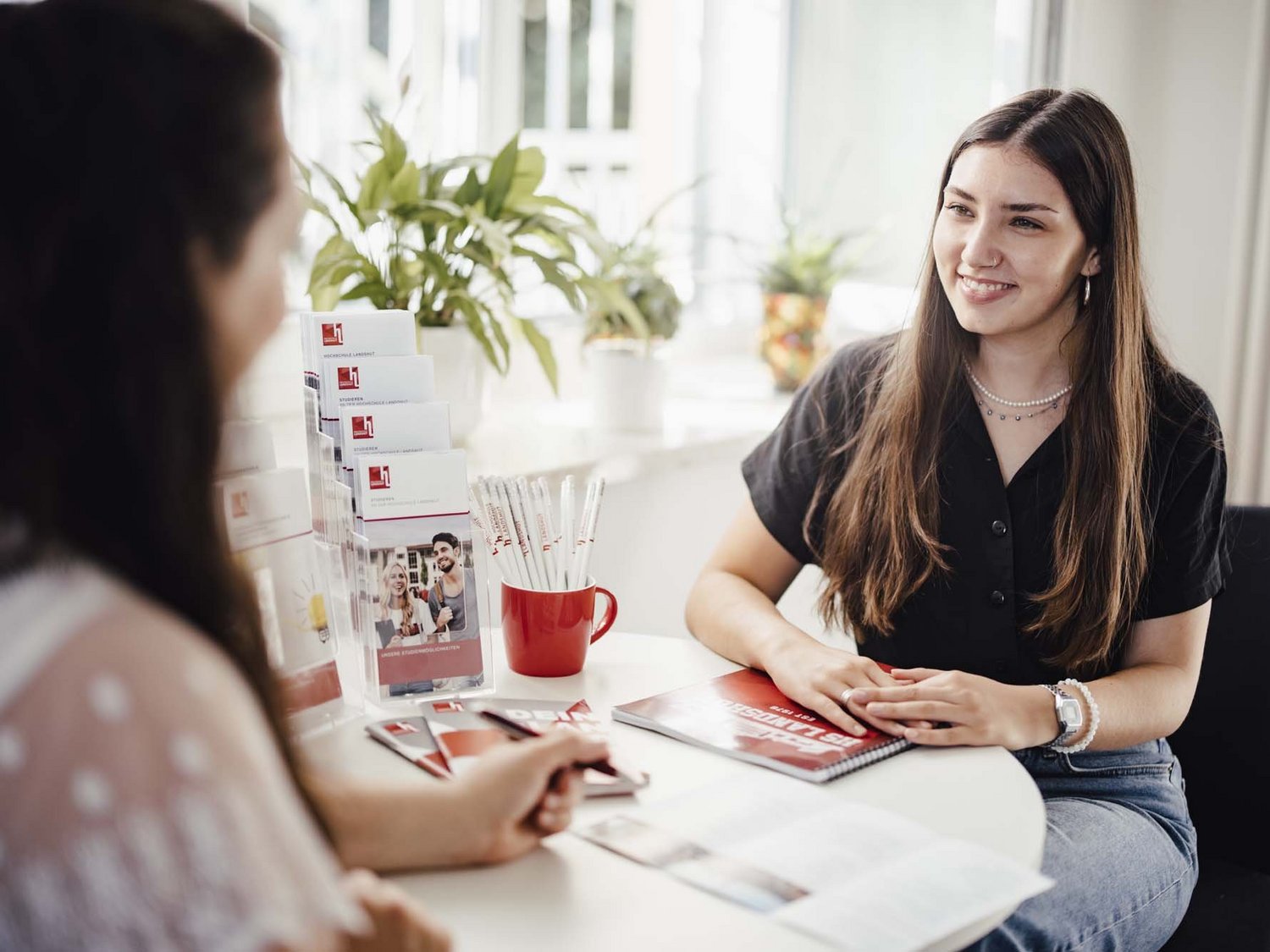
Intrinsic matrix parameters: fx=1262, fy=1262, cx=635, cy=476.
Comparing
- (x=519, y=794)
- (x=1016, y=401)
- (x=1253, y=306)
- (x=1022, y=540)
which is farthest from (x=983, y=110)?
(x=519, y=794)

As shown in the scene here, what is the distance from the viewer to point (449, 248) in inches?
69.0

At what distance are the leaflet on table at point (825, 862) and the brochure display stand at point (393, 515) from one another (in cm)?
29

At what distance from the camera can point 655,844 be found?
0.89 metres

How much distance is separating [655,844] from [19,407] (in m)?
0.54

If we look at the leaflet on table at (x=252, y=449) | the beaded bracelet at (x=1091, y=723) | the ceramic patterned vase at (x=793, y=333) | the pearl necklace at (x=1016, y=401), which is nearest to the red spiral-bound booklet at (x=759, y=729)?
the beaded bracelet at (x=1091, y=723)

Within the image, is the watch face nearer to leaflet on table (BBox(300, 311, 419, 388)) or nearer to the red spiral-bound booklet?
the red spiral-bound booklet

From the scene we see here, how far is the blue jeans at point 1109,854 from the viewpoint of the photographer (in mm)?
1134

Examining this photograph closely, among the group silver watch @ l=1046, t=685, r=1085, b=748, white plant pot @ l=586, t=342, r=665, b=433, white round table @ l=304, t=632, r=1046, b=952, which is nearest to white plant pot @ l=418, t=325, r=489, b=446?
white plant pot @ l=586, t=342, r=665, b=433

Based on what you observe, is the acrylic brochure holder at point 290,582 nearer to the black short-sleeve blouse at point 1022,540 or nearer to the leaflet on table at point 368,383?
the leaflet on table at point 368,383

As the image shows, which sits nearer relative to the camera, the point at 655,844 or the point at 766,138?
the point at 655,844

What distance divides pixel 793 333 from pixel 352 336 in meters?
1.67

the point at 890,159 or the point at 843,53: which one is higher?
the point at 843,53

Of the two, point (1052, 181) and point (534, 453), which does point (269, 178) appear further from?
point (534, 453)

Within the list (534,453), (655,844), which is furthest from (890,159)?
(655,844)
